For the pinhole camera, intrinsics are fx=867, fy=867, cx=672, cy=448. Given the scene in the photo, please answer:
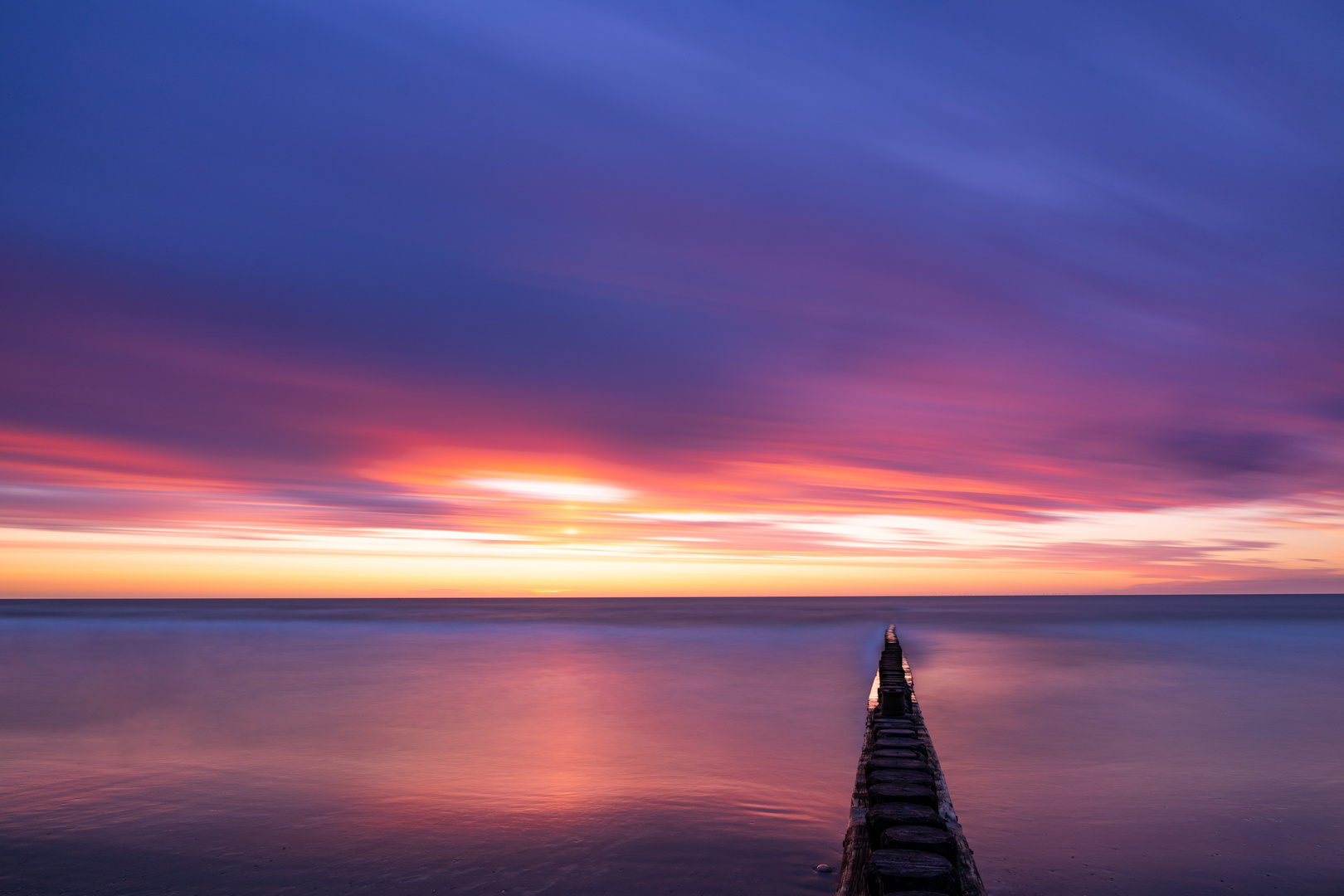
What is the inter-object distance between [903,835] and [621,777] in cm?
955

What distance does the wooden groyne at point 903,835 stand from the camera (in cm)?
561

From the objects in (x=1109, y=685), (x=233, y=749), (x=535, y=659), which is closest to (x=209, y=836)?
(x=233, y=749)

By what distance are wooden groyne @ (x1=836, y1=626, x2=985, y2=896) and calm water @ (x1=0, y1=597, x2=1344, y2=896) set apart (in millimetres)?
1524

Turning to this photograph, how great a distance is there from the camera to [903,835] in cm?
637

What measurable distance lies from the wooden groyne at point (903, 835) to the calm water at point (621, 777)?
152 centimetres

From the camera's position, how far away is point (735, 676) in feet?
105

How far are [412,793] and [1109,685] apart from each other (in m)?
24.5

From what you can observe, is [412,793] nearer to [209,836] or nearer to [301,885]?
[209,836]

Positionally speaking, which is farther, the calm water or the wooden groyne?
the calm water

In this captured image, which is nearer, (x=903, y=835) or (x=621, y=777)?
(x=903, y=835)

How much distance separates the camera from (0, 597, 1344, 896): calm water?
9781 millimetres

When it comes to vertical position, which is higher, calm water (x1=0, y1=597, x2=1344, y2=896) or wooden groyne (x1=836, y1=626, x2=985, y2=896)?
wooden groyne (x1=836, y1=626, x2=985, y2=896)

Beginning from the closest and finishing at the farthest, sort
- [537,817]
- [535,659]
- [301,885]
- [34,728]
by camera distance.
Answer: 1. [301,885]
2. [537,817]
3. [34,728]
4. [535,659]

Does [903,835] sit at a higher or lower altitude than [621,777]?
higher
